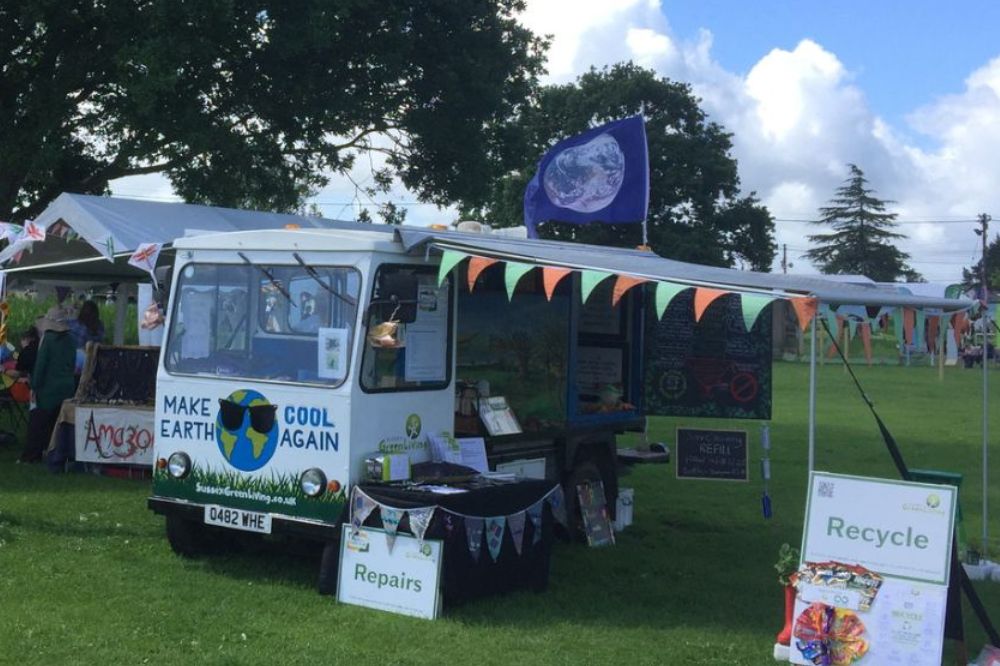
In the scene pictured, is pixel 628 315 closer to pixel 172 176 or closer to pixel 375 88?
pixel 375 88

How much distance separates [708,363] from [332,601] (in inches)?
161

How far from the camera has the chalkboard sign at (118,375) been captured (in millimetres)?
11625

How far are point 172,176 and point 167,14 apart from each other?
323cm

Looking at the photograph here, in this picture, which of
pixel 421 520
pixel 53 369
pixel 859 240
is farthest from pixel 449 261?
pixel 859 240

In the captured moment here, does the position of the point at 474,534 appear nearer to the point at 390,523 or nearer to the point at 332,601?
the point at 390,523

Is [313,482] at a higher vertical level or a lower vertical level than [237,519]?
higher

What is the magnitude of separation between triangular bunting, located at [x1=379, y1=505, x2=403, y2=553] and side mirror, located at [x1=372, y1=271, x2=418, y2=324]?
3.76ft

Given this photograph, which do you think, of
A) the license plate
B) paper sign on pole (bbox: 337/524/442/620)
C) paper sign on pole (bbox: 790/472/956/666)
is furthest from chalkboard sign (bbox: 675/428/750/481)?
the license plate

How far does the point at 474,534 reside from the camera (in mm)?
6973

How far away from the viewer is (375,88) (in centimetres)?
1691

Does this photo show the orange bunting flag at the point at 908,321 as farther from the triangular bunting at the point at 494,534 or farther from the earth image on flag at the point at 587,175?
the earth image on flag at the point at 587,175

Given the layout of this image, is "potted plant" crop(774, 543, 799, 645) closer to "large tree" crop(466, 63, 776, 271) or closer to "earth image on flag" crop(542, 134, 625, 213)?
"earth image on flag" crop(542, 134, 625, 213)

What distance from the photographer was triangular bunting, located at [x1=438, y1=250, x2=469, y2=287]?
6952mm

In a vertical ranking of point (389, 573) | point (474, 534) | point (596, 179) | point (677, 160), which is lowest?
point (389, 573)
